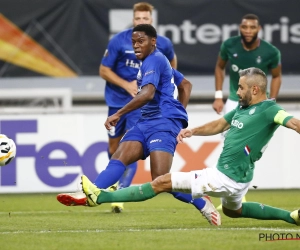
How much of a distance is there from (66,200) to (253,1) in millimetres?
9194

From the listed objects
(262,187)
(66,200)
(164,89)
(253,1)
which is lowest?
(262,187)

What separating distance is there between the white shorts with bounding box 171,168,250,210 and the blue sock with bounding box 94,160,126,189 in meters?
0.93

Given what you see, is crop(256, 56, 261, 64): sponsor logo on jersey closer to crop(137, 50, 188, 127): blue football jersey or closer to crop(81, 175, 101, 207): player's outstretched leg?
crop(137, 50, 188, 127): blue football jersey

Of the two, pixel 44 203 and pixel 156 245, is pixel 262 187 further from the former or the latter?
pixel 156 245

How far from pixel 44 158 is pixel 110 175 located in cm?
492

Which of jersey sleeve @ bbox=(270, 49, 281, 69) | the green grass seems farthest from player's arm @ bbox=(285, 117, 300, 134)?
jersey sleeve @ bbox=(270, 49, 281, 69)

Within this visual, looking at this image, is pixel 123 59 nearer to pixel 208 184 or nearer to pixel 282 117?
pixel 208 184

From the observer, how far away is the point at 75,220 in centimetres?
927

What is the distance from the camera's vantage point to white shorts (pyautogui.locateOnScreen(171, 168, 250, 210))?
771cm

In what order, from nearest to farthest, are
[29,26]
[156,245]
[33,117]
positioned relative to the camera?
[156,245], [33,117], [29,26]

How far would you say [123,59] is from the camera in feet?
36.1

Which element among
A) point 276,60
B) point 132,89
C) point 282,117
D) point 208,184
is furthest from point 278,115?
point 276,60

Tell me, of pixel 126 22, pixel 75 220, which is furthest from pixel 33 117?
pixel 75 220

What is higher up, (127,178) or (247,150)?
(247,150)
